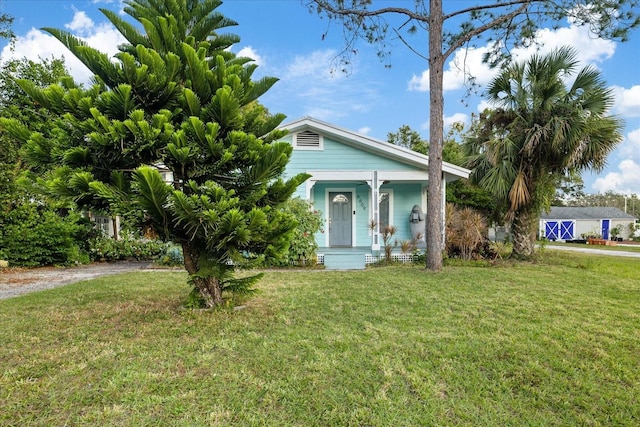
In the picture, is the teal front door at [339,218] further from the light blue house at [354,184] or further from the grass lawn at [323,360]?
the grass lawn at [323,360]

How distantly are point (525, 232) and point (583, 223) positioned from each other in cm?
2689

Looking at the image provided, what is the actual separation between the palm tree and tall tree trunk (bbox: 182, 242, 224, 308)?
28.4ft

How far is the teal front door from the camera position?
12.0 meters

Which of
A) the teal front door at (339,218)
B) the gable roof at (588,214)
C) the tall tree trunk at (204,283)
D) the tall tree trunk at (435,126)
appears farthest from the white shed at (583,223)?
the tall tree trunk at (204,283)

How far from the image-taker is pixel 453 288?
640 cm

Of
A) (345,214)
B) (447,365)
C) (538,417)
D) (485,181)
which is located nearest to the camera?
(538,417)

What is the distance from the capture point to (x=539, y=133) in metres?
9.28

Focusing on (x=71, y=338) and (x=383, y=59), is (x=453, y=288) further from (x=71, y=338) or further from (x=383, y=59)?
(x=383, y=59)

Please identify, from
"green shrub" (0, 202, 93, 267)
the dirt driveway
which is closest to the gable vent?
the dirt driveway

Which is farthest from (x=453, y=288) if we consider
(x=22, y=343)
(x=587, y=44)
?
(x=587, y=44)

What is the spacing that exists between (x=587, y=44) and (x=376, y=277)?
26.4ft

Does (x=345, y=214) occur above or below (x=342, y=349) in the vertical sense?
above

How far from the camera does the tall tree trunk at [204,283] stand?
14.3 feet

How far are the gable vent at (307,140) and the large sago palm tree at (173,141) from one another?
21.5 feet
